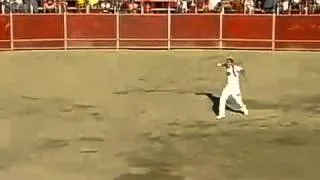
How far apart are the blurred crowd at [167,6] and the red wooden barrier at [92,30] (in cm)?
39

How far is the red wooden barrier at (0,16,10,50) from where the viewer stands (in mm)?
25531

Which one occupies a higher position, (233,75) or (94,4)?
(94,4)

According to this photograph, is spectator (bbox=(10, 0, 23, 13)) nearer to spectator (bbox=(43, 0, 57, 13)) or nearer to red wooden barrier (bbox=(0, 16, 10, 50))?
red wooden barrier (bbox=(0, 16, 10, 50))

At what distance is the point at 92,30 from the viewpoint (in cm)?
2622

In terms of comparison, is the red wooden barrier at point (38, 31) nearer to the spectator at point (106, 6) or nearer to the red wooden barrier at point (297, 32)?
the spectator at point (106, 6)

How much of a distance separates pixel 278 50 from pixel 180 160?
15429mm

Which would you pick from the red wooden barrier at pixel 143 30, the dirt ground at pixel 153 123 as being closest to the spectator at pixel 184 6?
the red wooden barrier at pixel 143 30

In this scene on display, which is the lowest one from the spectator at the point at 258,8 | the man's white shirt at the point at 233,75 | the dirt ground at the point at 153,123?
the dirt ground at the point at 153,123

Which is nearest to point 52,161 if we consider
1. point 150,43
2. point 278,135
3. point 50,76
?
point 278,135

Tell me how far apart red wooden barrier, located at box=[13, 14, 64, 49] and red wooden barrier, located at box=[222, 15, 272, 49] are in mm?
5536

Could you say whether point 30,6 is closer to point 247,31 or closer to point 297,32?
point 247,31

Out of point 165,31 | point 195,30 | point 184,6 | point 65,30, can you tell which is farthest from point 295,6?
point 65,30

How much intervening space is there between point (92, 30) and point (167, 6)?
9.00ft

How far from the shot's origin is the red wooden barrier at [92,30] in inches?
1029
